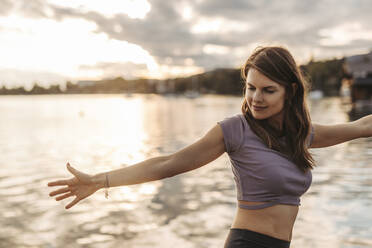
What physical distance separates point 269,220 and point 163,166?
0.68 meters

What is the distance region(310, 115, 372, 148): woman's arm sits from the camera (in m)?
2.49

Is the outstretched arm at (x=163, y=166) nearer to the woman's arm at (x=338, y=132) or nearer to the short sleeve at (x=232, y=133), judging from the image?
the short sleeve at (x=232, y=133)

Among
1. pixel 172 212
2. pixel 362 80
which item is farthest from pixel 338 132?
pixel 362 80

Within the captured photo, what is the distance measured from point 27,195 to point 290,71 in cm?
871

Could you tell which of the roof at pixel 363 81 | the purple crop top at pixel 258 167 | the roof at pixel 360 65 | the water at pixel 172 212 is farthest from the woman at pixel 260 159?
the roof at pixel 360 65

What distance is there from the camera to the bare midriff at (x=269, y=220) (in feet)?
7.16

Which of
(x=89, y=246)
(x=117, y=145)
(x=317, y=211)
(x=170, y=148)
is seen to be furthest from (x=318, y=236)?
(x=117, y=145)

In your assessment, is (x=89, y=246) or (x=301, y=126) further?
(x=89, y=246)

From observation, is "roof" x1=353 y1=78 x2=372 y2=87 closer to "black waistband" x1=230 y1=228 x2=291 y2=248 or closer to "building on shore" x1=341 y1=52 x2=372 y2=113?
"building on shore" x1=341 y1=52 x2=372 y2=113

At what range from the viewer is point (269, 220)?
7.17 ft

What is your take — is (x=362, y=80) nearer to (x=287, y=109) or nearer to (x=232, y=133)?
(x=287, y=109)

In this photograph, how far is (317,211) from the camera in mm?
7207

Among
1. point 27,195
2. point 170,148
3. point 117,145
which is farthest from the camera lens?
point 117,145

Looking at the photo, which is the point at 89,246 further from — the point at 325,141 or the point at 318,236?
the point at 325,141
